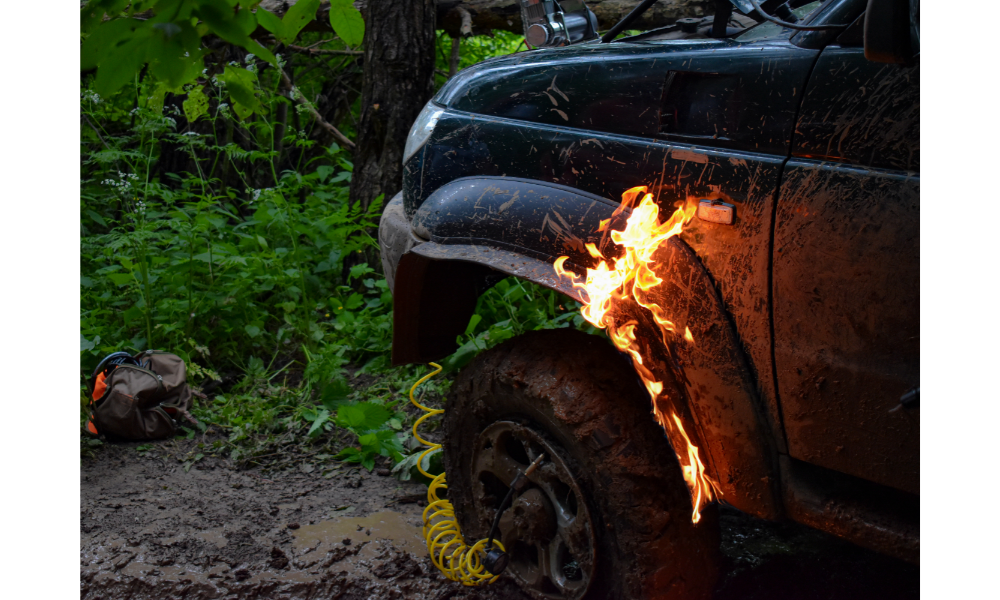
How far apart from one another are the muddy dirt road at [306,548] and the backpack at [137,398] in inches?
14.5

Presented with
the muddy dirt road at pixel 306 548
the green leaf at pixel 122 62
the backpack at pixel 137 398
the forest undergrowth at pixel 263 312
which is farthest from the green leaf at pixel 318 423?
the green leaf at pixel 122 62

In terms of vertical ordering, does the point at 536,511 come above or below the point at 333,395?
above

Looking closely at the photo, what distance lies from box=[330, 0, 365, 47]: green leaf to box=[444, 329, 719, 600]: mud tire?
41.3 inches

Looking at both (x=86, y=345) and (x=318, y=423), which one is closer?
(x=318, y=423)

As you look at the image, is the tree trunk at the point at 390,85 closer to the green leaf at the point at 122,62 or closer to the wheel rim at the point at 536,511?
the wheel rim at the point at 536,511

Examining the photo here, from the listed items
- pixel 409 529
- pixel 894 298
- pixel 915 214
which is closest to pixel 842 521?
pixel 894 298

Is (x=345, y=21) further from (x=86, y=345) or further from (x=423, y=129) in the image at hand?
(x=86, y=345)

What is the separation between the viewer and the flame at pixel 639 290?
189 centimetres

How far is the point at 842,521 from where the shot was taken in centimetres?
171

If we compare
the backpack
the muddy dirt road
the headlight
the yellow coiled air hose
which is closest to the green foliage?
the headlight

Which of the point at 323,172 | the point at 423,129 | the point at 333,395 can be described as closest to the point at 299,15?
the point at 423,129

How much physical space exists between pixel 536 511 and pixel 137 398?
2628 millimetres

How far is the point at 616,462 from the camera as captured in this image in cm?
200

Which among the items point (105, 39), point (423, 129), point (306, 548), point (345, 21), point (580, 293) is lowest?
point (306, 548)
